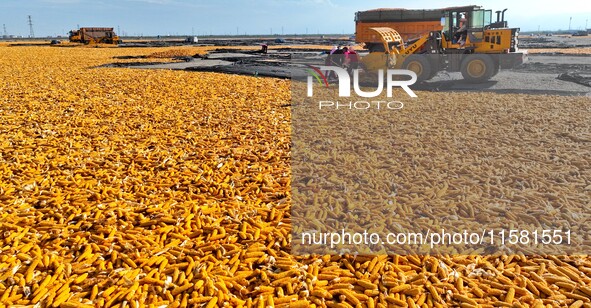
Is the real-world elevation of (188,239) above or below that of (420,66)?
below

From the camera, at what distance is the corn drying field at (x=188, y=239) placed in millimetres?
3488

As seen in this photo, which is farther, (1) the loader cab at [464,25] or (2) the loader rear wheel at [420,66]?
(2) the loader rear wheel at [420,66]

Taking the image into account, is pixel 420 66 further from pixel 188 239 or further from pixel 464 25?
pixel 188 239

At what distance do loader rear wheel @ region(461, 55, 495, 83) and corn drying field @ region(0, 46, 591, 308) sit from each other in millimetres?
9591

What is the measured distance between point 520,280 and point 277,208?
2749 mm

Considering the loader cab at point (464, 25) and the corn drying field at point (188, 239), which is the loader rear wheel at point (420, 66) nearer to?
the loader cab at point (464, 25)

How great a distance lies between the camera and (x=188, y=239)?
4.36 meters

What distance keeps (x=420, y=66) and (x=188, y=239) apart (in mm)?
16475

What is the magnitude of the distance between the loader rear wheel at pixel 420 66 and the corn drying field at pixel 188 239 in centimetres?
971

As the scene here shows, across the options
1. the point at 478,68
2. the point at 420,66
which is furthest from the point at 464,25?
the point at 420,66

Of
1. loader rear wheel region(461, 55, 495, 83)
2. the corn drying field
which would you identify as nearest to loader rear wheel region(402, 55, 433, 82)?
loader rear wheel region(461, 55, 495, 83)

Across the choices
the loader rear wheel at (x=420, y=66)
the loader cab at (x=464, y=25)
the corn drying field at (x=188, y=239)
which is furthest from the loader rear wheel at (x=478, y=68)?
the corn drying field at (x=188, y=239)

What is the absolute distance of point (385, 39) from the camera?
18922mm

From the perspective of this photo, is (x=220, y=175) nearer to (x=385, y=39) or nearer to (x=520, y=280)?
(x=520, y=280)
